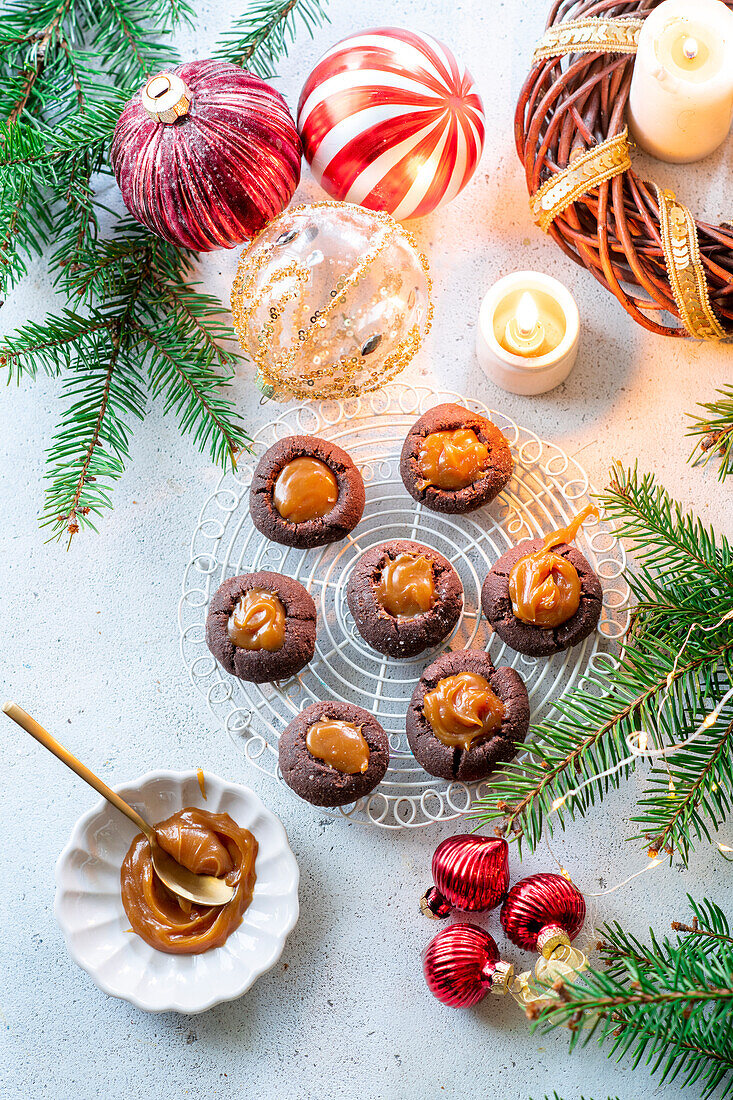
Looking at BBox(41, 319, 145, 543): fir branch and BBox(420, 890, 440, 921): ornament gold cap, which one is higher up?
BBox(41, 319, 145, 543): fir branch

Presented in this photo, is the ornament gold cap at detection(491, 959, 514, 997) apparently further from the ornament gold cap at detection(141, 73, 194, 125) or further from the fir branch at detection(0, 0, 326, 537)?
the ornament gold cap at detection(141, 73, 194, 125)

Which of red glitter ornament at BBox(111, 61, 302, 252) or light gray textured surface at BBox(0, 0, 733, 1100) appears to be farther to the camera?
light gray textured surface at BBox(0, 0, 733, 1100)

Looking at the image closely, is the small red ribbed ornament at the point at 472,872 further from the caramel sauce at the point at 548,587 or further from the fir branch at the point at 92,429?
the fir branch at the point at 92,429

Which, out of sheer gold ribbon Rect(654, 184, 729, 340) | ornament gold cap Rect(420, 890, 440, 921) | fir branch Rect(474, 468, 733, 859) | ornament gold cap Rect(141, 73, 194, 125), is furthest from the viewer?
ornament gold cap Rect(420, 890, 440, 921)

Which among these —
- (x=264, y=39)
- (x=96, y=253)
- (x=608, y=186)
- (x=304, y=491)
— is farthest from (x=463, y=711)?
(x=264, y=39)

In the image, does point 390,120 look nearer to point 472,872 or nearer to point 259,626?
point 259,626

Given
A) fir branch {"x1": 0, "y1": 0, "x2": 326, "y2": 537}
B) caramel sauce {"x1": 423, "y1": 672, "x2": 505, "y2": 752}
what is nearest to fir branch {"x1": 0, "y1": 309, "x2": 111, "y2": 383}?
fir branch {"x1": 0, "y1": 0, "x2": 326, "y2": 537}
